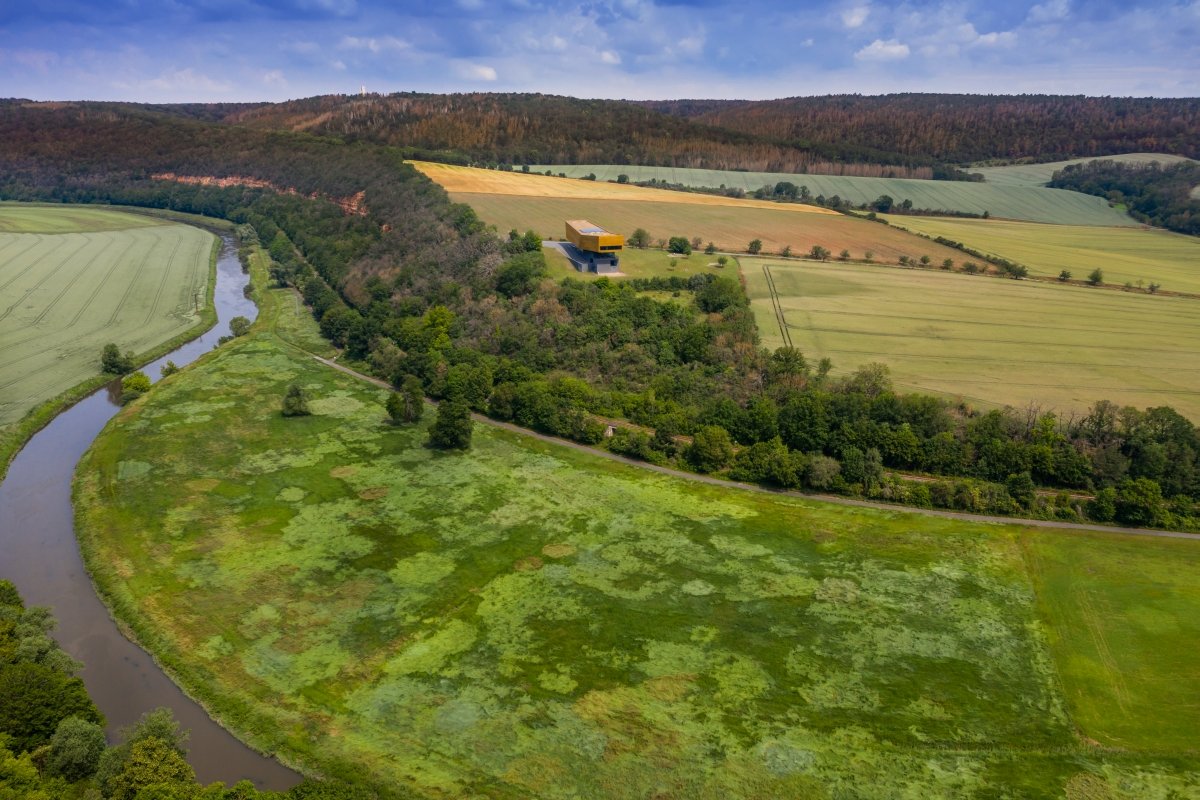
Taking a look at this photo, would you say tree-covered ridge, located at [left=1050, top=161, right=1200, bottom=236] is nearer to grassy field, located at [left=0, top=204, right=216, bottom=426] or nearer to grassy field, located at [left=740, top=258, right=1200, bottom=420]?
grassy field, located at [left=740, top=258, right=1200, bottom=420]

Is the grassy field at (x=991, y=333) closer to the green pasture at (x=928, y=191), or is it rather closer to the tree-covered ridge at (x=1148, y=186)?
the green pasture at (x=928, y=191)

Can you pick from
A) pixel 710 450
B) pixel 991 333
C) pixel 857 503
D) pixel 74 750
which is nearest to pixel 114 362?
pixel 74 750

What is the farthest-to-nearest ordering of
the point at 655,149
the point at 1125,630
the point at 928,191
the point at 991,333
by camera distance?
the point at 655,149 → the point at 928,191 → the point at 991,333 → the point at 1125,630

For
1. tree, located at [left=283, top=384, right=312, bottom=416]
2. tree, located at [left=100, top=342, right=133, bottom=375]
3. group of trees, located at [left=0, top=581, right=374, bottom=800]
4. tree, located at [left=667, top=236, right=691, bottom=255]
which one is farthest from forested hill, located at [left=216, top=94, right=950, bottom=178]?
group of trees, located at [left=0, top=581, right=374, bottom=800]

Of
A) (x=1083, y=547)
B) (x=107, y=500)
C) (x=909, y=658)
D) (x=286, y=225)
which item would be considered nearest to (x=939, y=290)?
(x=1083, y=547)

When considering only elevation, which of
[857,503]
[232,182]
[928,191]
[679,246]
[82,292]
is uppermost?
[928,191]

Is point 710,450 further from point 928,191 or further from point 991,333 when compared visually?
point 928,191

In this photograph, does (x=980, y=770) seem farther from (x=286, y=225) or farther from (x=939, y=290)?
(x=286, y=225)
